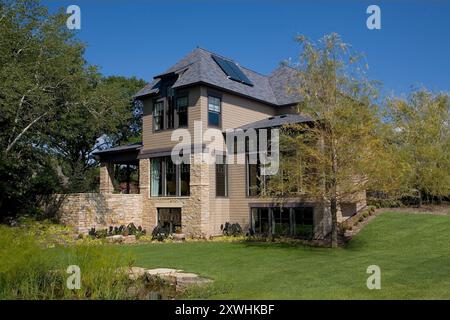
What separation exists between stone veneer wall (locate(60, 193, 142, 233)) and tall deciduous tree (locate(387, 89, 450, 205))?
13.1m

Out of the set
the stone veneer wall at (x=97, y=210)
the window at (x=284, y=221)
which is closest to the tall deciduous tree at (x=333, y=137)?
the window at (x=284, y=221)

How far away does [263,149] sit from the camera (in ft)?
64.5

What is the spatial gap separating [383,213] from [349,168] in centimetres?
549

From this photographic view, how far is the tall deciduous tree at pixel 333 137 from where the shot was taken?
567 inches

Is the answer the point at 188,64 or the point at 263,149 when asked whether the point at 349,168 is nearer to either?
the point at 263,149

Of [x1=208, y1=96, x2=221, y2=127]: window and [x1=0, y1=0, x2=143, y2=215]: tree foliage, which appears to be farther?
[x1=208, y1=96, x2=221, y2=127]: window

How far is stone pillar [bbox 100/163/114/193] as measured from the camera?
79.6 ft

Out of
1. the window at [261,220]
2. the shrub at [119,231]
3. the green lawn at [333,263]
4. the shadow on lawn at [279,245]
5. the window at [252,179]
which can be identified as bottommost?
the shadow on lawn at [279,245]

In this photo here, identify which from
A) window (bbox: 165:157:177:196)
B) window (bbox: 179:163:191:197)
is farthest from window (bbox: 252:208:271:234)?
window (bbox: 165:157:177:196)

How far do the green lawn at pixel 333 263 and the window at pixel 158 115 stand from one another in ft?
23.6

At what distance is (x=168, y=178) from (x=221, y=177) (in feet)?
8.84

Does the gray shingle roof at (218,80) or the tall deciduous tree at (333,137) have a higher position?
the gray shingle roof at (218,80)

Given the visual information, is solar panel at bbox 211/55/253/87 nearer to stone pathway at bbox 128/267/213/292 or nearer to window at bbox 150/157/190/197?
window at bbox 150/157/190/197

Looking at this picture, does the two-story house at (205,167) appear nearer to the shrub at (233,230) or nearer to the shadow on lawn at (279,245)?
the shrub at (233,230)
